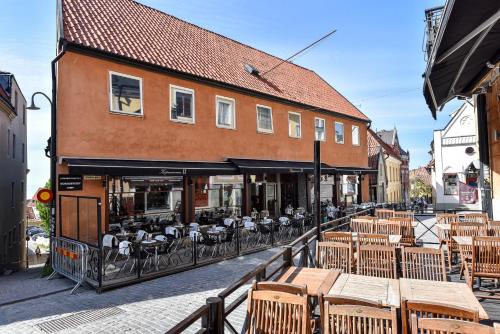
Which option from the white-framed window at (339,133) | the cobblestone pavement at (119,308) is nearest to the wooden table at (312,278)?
the cobblestone pavement at (119,308)

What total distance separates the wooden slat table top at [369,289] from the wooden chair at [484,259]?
225 cm

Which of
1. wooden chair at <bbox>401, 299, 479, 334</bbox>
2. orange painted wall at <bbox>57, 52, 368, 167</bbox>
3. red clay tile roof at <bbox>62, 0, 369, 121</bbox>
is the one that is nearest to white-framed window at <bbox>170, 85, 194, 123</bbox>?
orange painted wall at <bbox>57, 52, 368, 167</bbox>

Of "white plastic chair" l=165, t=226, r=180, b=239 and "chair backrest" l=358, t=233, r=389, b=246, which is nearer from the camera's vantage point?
"chair backrest" l=358, t=233, r=389, b=246

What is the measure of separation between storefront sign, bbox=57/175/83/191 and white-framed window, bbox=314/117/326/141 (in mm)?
13587

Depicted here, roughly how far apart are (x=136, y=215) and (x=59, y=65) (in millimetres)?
5419

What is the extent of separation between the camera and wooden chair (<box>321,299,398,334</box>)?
3.29 m

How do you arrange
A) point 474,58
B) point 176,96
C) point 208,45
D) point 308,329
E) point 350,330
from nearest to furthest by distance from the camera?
point 350,330 → point 308,329 → point 474,58 → point 176,96 → point 208,45

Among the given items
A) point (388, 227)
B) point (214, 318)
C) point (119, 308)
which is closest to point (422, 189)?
point (388, 227)

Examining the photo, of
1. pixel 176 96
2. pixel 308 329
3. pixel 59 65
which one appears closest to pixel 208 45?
pixel 176 96

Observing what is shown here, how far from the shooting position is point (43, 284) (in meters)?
9.56

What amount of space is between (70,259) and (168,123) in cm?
584

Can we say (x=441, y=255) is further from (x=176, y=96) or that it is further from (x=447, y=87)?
(x=176, y=96)

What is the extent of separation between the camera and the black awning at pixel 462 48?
539cm

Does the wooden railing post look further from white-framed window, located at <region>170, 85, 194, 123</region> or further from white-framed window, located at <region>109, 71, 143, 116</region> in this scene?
white-framed window, located at <region>170, 85, 194, 123</region>
